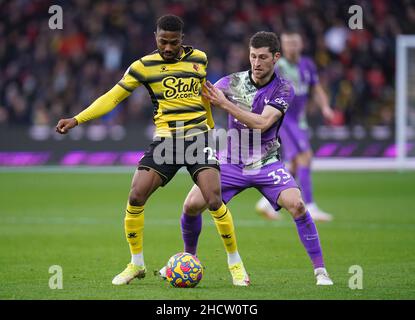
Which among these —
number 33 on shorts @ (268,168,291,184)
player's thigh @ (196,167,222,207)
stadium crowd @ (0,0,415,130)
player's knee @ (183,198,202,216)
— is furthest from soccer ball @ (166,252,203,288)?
stadium crowd @ (0,0,415,130)

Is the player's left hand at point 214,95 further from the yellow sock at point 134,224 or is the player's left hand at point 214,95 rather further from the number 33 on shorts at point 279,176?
the yellow sock at point 134,224

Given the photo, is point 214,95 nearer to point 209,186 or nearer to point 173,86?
point 173,86

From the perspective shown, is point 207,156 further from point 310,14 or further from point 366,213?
point 310,14

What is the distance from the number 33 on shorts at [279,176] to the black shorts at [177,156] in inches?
19.8

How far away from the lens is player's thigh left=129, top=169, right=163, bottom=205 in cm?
777

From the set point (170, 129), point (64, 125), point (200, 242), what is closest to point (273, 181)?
point (170, 129)

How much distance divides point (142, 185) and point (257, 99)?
1.32 metres

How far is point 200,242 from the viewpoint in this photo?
11.2 meters

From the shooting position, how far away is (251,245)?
10695 millimetres

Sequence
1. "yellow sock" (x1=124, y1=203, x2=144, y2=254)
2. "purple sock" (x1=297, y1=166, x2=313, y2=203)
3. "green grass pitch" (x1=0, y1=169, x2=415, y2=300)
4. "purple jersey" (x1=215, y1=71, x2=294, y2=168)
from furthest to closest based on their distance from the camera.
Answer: "purple sock" (x1=297, y1=166, x2=313, y2=203) → "purple jersey" (x1=215, y1=71, x2=294, y2=168) → "yellow sock" (x1=124, y1=203, x2=144, y2=254) → "green grass pitch" (x1=0, y1=169, x2=415, y2=300)

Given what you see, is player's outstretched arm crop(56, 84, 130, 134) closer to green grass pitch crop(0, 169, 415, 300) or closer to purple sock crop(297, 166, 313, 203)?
green grass pitch crop(0, 169, 415, 300)

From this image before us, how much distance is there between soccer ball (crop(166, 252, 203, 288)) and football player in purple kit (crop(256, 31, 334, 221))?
18.0 feet
